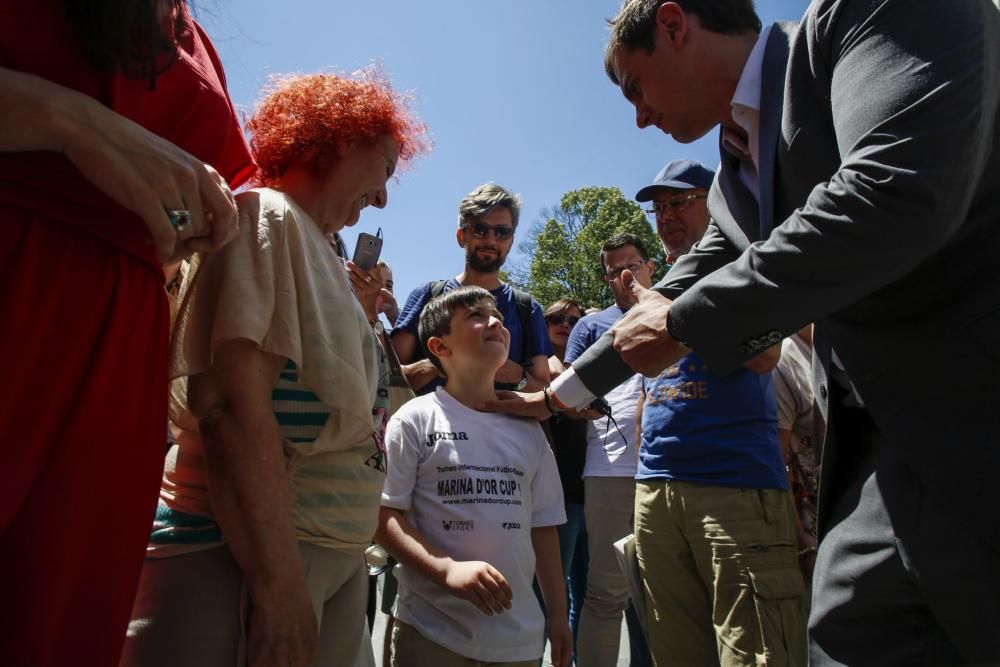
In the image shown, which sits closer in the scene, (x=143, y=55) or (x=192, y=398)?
(x=143, y=55)

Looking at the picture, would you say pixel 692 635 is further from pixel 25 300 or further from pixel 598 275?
pixel 598 275

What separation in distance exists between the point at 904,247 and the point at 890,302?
6.2 inches

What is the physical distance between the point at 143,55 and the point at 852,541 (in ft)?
5.17

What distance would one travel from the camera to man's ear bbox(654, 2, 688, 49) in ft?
6.97

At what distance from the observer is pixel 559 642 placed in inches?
100

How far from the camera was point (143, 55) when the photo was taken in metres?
1.08

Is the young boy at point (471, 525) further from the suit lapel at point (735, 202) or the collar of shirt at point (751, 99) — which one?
the collar of shirt at point (751, 99)

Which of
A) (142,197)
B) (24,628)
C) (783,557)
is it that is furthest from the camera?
(783,557)

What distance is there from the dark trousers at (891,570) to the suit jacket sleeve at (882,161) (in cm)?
35

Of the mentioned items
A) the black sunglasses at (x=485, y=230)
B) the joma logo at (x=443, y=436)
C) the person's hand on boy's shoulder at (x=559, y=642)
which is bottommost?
the person's hand on boy's shoulder at (x=559, y=642)

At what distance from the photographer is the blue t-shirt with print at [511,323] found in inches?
145

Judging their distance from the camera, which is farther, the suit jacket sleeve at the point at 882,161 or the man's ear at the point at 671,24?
the man's ear at the point at 671,24

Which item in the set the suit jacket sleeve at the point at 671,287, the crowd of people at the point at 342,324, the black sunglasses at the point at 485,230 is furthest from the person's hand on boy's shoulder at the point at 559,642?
the black sunglasses at the point at 485,230

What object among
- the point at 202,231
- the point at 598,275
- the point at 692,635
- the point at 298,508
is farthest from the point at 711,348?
the point at 598,275
